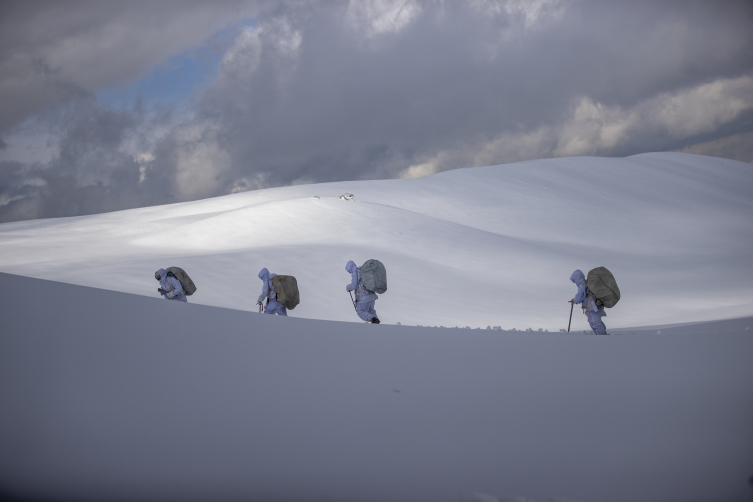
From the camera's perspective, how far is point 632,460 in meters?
2.89

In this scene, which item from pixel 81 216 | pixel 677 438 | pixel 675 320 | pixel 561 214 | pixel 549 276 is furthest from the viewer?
pixel 81 216

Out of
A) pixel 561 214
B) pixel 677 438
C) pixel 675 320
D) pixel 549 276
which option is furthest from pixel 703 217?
pixel 677 438

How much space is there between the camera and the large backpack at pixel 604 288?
9.09m

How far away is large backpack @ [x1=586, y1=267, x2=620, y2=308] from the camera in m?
9.09

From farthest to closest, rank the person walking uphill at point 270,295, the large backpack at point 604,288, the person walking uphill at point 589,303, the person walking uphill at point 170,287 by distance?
the person walking uphill at point 270,295, the person walking uphill at point 170,287, the person walking uphill at point 589,303, the large backpack at point 604,288

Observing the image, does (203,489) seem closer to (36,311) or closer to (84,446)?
(84,446)

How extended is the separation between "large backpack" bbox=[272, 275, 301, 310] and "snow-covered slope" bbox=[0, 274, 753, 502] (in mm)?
5830

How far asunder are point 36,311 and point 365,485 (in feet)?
7.67

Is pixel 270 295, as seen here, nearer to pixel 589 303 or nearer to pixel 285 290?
pixel 285 290

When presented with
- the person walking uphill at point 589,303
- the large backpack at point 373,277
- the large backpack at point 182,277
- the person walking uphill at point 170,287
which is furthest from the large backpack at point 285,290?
the person walking uphill at point 589,303

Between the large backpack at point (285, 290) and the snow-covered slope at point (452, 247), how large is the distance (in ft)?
9.24

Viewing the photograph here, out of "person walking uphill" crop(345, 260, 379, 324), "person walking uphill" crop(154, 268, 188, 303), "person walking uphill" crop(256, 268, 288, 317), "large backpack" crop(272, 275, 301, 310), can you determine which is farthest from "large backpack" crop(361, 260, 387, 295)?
"person walking uphill" crop(154, 268, 188, 303)

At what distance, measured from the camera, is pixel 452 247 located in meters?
20.4

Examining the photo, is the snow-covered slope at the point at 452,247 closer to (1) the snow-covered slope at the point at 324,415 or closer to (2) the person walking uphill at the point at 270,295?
(2) the person walking uphill at the point at 270,295
